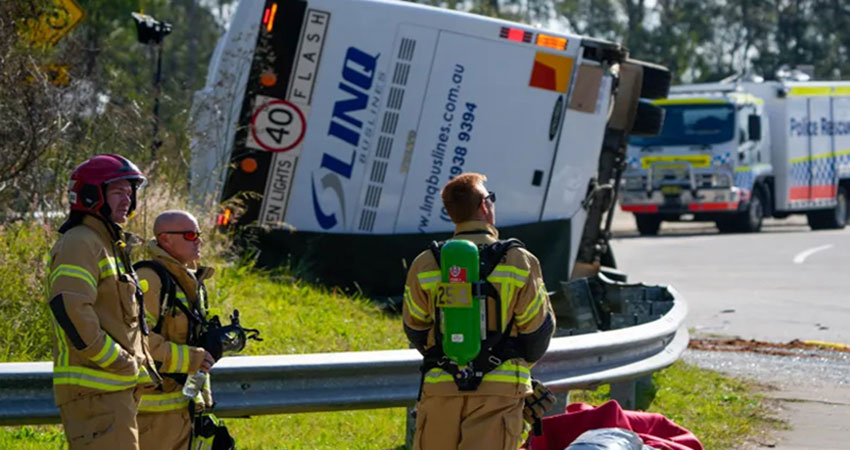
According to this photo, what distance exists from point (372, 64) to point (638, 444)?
258 inches

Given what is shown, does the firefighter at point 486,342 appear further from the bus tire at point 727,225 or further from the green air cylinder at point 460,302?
the bus tire at point 727,225

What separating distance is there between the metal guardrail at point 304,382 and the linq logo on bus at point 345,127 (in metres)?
5.23

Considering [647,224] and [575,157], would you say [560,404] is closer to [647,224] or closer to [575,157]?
[575,157]

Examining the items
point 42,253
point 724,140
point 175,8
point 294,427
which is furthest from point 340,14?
point 175,8

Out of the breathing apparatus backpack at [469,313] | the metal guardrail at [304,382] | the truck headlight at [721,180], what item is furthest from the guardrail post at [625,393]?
the truck headlight at [721,180]

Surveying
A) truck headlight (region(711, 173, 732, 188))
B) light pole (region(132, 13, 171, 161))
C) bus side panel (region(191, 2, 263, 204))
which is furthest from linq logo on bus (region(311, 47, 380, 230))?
truck headlight (region(711, 173, 732, 188))

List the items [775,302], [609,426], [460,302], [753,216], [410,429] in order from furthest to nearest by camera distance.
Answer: [753,216]
[775,302]
[410,429]
[609,426]
[460,302]

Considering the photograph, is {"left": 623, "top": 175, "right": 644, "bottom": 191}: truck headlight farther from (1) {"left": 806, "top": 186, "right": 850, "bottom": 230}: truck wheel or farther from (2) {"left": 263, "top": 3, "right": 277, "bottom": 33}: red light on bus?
(2) {"left": 263, "top": 3, "right": 277, "bottom": 33}: red light on bus

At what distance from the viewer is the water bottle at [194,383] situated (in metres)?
5.15

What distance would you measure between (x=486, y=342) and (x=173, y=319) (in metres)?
1.09

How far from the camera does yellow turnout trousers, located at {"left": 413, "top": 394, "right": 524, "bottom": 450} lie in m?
5.14

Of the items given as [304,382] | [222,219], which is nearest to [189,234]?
[304,382]

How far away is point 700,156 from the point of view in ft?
88.8

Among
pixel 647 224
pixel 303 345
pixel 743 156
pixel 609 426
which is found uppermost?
pixel 609 426
